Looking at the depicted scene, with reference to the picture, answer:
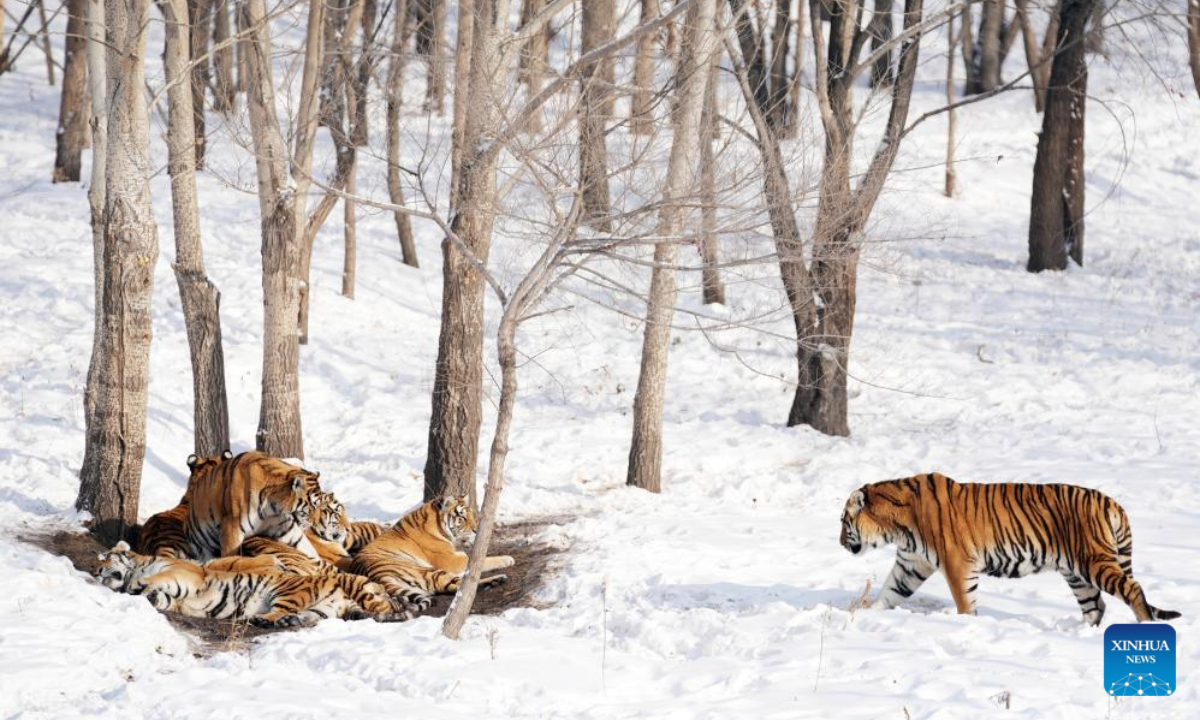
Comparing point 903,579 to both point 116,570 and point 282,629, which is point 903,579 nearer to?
point 282,629

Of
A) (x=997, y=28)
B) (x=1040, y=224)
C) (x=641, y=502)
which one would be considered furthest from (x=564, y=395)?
(x=997, y=28)

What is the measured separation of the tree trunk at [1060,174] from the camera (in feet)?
65.4

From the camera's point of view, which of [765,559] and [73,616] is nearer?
[73,616]

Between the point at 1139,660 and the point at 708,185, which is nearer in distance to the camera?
the point at 1139,660

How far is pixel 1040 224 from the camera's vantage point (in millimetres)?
20391

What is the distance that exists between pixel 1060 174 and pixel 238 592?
51.5ft

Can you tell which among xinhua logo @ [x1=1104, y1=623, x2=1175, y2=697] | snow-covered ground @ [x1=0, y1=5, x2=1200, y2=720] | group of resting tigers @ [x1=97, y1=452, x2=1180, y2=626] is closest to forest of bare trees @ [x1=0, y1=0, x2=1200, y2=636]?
snow-covered ground @ [x1=0, y1=5, x2=1200, y2=720]

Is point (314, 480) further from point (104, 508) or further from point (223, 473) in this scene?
point (104, 508)

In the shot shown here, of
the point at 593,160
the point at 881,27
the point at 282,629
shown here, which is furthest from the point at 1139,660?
the point at 881,27

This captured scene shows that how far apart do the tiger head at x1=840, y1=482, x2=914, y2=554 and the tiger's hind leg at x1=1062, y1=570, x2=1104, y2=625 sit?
3.23 ft

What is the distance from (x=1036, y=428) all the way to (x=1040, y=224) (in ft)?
22.9

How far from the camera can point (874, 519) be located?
26.8 ft

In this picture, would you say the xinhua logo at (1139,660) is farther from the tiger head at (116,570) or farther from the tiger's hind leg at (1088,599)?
the tiger head at (116,570)

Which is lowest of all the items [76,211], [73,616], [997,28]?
[73,616]
